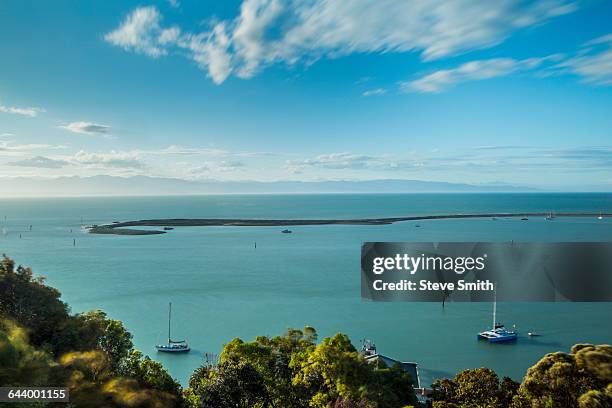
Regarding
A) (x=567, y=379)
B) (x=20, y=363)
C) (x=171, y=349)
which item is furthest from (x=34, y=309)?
(x=567, y=379)

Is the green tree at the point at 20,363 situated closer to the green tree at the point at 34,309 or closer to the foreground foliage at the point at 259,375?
the foreground foliage at the point at 259,375

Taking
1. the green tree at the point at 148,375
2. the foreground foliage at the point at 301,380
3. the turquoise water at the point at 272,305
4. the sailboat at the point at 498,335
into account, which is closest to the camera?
the foreground foliage at the point at 301,380

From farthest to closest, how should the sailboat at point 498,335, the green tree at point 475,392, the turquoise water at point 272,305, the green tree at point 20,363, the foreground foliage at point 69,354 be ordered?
the sailboat at point 498,335 → the turquoise water at point 272,305 → the green tree at point 475,392 → the foreground foliage at point 69,354 → the green tree at point 20,363

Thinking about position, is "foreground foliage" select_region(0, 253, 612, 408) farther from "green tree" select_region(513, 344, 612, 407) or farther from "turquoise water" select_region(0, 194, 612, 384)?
"turquoise water" select_region(0, 194, 612, 384)

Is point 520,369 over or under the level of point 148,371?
under

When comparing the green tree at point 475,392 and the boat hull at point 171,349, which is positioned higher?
the green tree at point 475,392

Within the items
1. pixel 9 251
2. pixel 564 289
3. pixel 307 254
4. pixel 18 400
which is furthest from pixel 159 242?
pixel 18 400

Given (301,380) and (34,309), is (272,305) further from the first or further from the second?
(301,380)

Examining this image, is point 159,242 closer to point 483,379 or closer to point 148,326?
point 148,326

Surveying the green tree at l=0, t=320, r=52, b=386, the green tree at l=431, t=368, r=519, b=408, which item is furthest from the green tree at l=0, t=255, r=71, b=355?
the green tree at l=431, t=368, r=519, b=408

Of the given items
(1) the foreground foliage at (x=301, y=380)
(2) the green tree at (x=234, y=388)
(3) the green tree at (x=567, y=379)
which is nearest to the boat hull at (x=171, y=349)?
(1) the foreground foliage at (x=301, y=380)

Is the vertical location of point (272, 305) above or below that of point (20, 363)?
below
